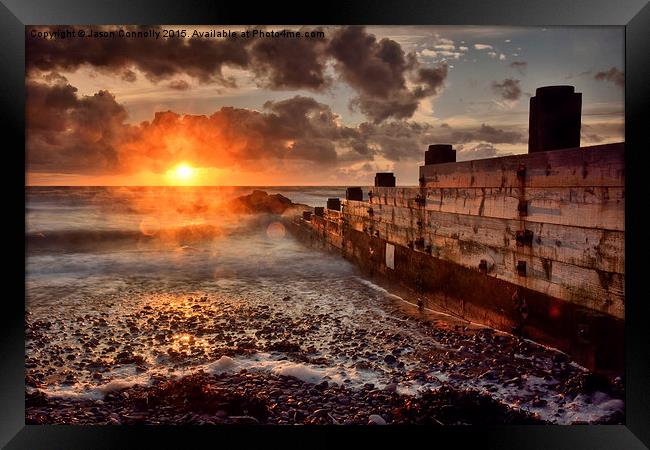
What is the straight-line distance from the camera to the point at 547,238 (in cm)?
526

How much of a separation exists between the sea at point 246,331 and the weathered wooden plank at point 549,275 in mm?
912

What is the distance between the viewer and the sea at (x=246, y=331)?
600cm

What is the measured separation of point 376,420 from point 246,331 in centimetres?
337

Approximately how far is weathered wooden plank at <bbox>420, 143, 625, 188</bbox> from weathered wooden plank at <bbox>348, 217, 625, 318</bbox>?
3.09 feet

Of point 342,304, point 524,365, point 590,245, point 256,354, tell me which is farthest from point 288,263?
point 590,245

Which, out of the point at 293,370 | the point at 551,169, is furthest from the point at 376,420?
the point at 551,169

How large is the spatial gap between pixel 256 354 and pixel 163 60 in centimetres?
595

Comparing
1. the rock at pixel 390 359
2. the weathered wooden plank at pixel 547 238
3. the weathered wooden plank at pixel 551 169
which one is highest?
the weathered wooden plank at pixel 551 169

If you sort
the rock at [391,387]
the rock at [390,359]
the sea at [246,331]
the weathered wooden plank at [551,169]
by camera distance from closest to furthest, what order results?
1. the weathered wooden plank at [551,169]
2. the sea at [246,331]
3. the rock at [391,387]
4. the rock at [390,359]

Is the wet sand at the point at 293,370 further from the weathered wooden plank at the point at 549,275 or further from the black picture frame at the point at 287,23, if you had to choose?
the weathered wooden plank at the point at 549,275

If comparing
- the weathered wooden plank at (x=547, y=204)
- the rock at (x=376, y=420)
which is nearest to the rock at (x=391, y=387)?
the rock at (x=376, y=420)

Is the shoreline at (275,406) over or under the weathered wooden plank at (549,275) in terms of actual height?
under

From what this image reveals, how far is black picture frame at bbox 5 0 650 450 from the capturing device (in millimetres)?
5285

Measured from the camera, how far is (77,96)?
8438mm
